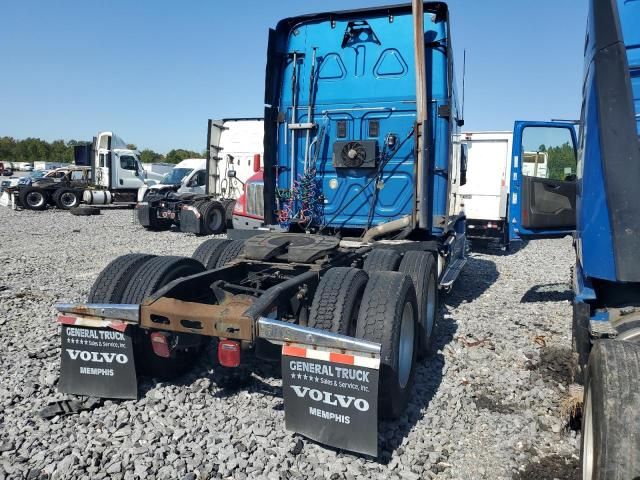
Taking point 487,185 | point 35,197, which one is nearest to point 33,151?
point 35,197

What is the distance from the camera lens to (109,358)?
378 centimetres

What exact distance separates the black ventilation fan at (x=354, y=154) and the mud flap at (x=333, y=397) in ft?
12.5

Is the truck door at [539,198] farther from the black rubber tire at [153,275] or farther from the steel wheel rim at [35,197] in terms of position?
the steel wheel rim at [35,197]

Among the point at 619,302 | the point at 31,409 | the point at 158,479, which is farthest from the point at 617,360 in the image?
the point at 31,409

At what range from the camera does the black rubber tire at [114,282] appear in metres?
4.02

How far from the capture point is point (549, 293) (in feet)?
26.8

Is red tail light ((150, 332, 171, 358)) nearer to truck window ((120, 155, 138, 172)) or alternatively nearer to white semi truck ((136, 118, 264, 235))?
white semi truck ((136, 118, 264, 235))

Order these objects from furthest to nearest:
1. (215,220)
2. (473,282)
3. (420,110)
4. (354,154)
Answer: (215,220) < (473,282) < (354,154) < (420,110)

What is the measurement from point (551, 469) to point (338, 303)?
1700 mm

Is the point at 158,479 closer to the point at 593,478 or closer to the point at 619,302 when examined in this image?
the point at 593,478

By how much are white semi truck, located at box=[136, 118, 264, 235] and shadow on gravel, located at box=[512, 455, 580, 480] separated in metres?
13.2

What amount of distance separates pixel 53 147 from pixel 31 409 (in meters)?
88.7

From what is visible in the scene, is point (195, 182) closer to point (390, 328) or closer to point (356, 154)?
point (356, 154)

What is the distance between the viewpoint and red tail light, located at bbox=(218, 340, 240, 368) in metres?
3.34
